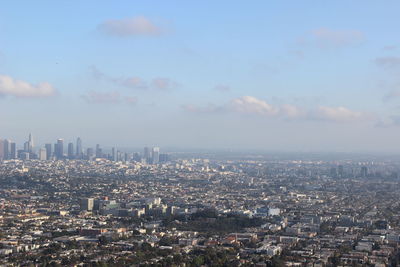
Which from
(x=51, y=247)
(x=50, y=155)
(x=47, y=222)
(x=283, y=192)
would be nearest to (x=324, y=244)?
(x=51, y=247)

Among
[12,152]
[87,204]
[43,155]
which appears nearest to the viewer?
[87,204]

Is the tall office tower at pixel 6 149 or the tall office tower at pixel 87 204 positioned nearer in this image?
the tall office tower at pixel 87 204

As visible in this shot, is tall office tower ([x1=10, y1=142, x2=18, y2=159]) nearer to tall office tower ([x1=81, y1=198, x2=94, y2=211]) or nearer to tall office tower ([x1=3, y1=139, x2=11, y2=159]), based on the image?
tall office tower ([x1=3, y1=139, x2=11, y2=159])

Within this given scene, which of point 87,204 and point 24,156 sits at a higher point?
point 24,156

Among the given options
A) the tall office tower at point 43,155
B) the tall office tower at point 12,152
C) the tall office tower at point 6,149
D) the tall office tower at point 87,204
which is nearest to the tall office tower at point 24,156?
the tall office tower at point 12,152

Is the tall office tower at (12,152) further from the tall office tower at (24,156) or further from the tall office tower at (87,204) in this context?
the tall office tower at (87,204)

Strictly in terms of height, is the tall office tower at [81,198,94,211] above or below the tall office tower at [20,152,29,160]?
below

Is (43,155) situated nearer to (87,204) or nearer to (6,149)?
(6,149)

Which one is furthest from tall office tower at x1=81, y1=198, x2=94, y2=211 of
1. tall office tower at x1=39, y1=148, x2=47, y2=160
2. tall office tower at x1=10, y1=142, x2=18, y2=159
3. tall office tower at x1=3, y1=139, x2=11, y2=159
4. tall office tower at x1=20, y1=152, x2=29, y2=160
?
tall office tower at x1=10, y1=142, x2=18, y2=159

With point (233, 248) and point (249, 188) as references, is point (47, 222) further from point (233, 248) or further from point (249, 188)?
point (249, 188)

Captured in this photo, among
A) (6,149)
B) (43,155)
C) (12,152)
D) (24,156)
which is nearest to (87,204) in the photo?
(43,155)

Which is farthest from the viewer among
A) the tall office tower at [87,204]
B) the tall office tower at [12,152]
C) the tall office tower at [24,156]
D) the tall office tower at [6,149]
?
the tall office tower at [12,152]
